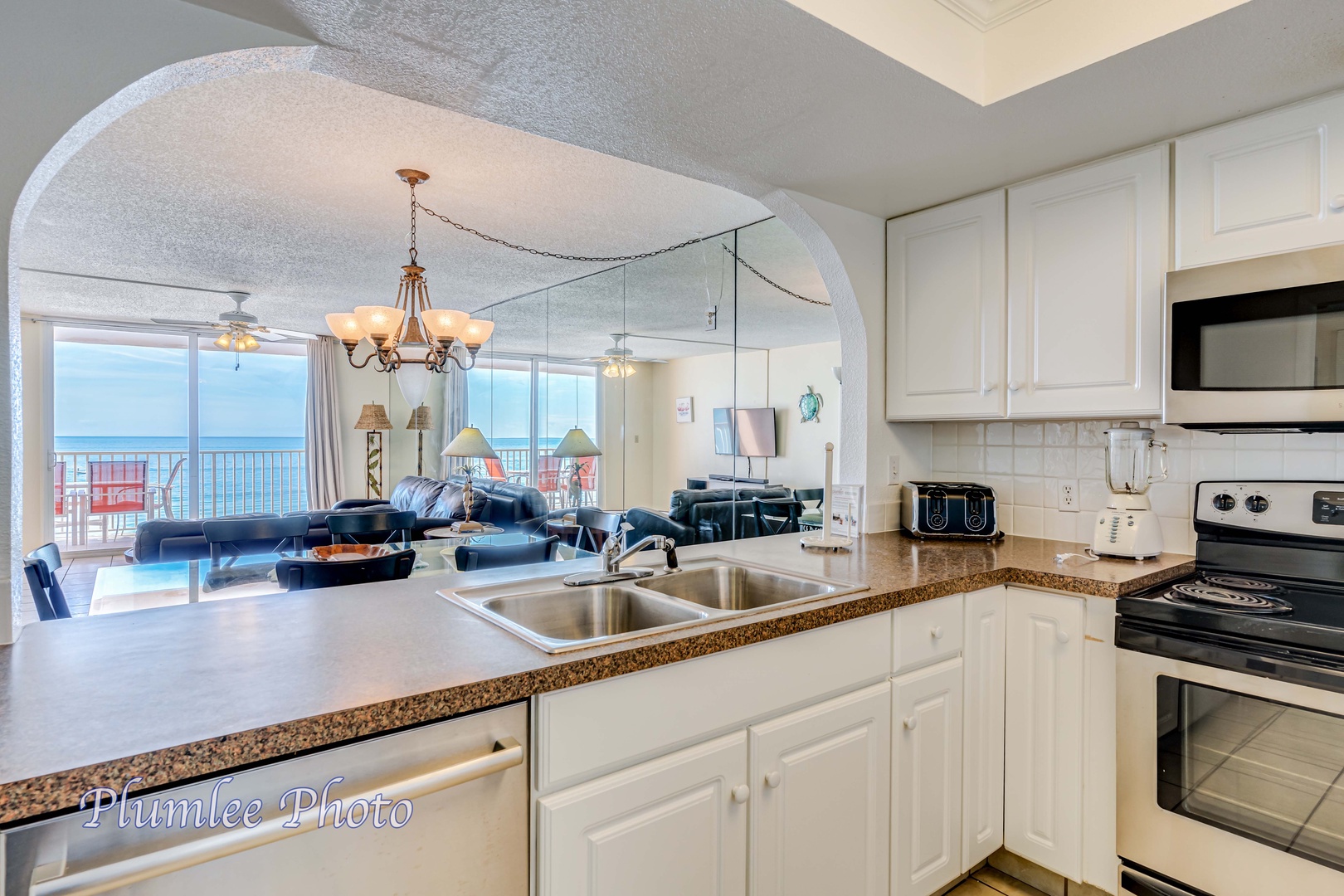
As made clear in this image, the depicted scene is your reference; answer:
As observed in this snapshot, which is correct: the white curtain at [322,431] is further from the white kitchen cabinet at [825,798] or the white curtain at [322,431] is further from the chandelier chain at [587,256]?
the white kitchen cabinet at [825,798]

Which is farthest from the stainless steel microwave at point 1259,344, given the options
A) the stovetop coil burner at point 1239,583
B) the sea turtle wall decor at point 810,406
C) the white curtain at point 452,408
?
the white curtain at point 452,408

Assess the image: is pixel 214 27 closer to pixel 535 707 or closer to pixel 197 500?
pixel 535 707

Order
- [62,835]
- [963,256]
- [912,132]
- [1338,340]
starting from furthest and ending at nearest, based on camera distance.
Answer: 1. [963,256]
2. [912,132]
3. [1338,340]
4. [62,835]

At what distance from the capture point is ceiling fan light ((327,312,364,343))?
3.35 metres

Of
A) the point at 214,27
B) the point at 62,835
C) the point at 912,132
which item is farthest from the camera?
the point at 912,132

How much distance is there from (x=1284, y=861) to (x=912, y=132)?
6.15 feet

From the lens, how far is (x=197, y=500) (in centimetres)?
697

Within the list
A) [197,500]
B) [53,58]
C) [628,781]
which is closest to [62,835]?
[628,781]

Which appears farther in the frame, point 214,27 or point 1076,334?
point 1076,334

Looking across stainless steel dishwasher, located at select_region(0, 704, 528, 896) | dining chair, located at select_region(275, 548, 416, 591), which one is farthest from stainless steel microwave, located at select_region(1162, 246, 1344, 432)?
dining chair, located at select_region(275, 548, 416, 591)

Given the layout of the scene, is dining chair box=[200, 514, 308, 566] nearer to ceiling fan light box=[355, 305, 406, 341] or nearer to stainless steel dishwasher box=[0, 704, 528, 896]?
ceiling fan light box=[355, 305, 406, 341]

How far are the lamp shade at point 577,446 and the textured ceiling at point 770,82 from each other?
3.16 meters

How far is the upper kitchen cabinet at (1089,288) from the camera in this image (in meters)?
1.82

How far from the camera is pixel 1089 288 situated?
1.93m
